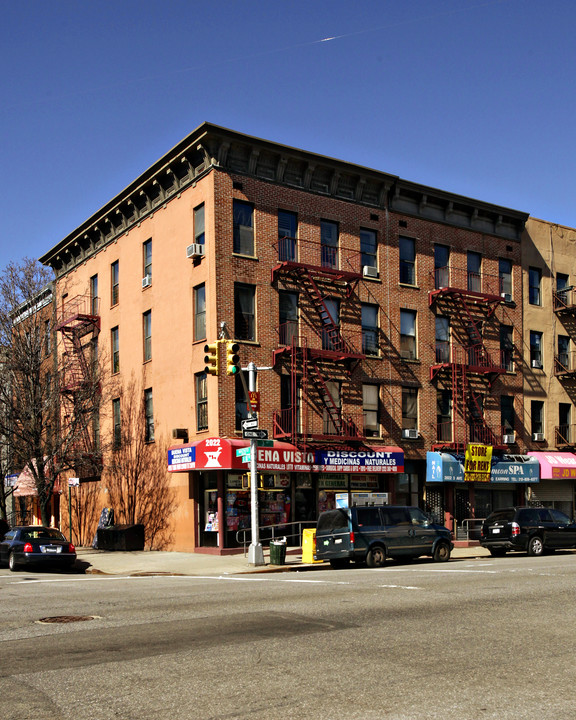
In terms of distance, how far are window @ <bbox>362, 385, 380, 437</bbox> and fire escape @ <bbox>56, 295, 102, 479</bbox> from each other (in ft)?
37.3

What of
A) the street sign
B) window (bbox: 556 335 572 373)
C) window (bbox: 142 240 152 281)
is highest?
window (bbox: 142 240 152 281)

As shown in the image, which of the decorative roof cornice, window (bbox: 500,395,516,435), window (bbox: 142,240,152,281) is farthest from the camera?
window (bbox: 500,395,516,435)

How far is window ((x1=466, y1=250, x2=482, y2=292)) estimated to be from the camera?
3784cm

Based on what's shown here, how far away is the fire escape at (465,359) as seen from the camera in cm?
3594

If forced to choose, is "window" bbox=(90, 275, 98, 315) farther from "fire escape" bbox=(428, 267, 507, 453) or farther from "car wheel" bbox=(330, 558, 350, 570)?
"car wheel" bbox=(330, 558, 350, 570)

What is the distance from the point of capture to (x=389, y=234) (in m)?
35.4

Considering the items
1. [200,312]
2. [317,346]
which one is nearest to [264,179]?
[200,312]

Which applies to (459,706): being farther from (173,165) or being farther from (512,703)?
(173,165)

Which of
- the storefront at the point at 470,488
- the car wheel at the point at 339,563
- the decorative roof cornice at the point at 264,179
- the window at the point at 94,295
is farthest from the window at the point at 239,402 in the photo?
the window at the point at 94,295

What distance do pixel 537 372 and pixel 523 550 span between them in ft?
44.0

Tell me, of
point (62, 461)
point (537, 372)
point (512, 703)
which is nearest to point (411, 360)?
point (537, 372)

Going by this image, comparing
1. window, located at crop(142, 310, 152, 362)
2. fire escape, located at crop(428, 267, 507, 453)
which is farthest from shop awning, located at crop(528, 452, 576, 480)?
window, located at crop(142, 310, 152, 362)

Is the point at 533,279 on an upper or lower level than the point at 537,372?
upper

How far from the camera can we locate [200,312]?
31.1 m
